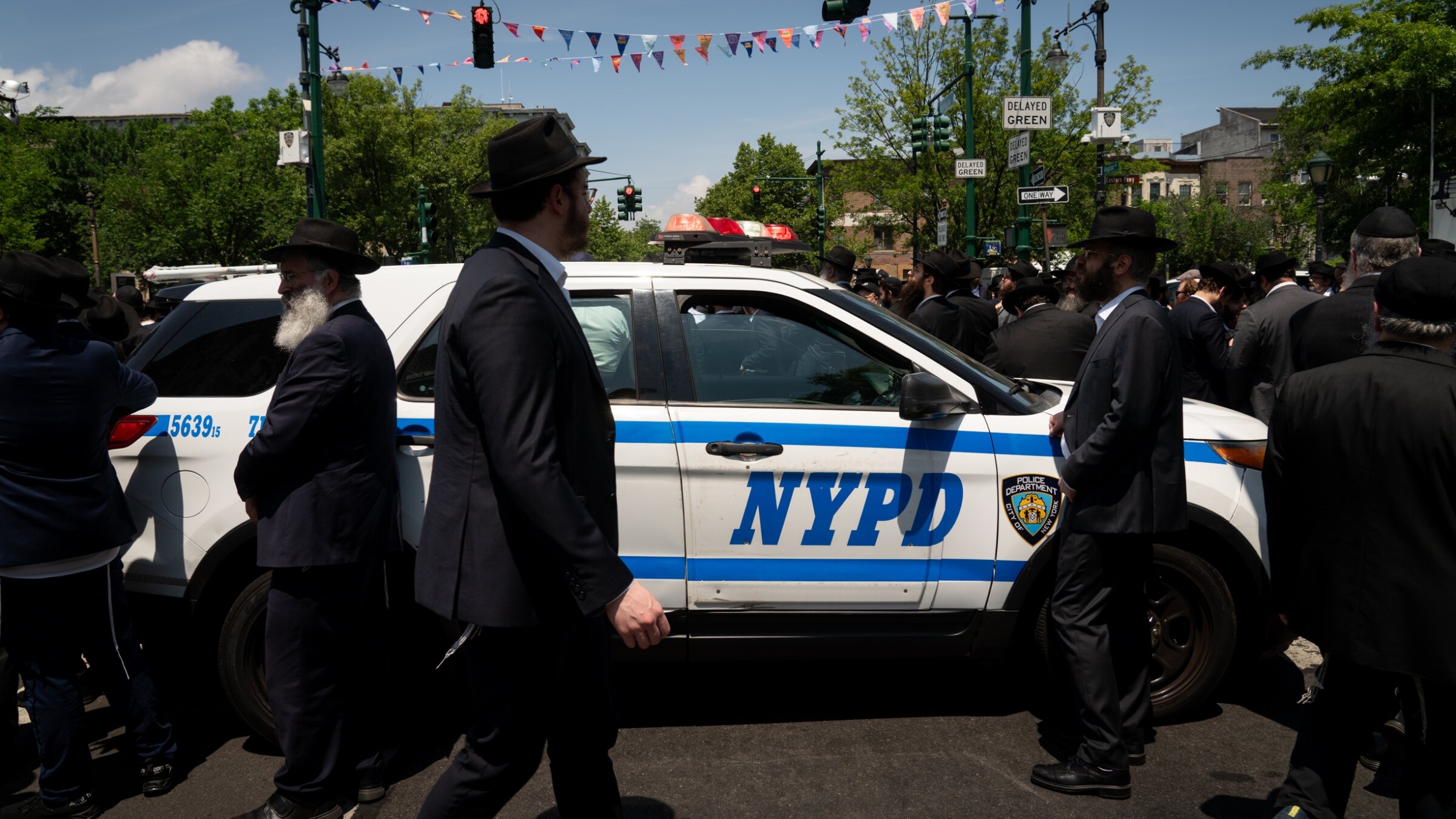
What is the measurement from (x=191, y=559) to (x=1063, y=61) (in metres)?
22.5

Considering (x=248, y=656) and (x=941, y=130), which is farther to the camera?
→ (x=941, y=130)

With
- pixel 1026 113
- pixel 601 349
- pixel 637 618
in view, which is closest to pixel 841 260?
pixel 1026 113

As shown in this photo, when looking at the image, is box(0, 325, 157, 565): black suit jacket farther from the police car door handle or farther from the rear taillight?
the police car door handle

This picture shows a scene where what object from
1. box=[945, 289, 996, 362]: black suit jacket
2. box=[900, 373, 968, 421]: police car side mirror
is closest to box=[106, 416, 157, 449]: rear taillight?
box=[900, 373, 968, 421]: police car side mirror

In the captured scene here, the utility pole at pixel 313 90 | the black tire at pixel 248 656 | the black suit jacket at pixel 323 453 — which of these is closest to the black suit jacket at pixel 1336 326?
the black suit jacket at pixel 323 453

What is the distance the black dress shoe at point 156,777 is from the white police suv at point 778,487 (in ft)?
1.03

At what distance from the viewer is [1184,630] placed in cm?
425

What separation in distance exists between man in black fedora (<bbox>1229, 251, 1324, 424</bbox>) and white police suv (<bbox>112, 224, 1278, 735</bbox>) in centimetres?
322

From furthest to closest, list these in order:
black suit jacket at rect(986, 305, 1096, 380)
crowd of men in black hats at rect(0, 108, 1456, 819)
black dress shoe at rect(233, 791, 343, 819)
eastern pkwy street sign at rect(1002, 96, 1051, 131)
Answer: eastern pkwy street sign at rect(1002, 96, 1051, 131) → black suit jacket at rect(986, 305, 1096, 380) → black dress shoe at rect(233, 791, 343, 819) → crowd of men in black hats at rect(0, 108, 1456, 819)

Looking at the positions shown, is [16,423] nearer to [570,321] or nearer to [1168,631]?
[570,321]

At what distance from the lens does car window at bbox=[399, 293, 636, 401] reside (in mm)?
4078

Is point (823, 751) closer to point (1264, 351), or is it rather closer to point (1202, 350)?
point (1264, 351)

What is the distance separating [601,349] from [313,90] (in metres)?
14.4

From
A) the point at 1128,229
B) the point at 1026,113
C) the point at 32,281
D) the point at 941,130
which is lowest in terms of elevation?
the point at 32,281
